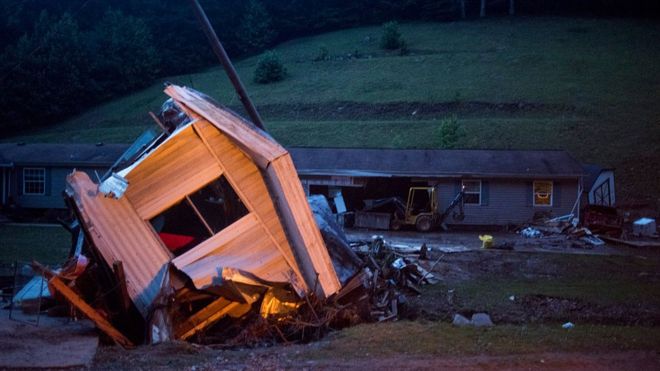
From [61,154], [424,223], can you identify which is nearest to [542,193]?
[424,223]

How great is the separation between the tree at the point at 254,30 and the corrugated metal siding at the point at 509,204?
52.5 m

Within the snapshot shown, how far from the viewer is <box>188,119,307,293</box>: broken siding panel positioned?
36.7 ft

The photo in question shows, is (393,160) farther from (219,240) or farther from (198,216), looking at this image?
(219,240)

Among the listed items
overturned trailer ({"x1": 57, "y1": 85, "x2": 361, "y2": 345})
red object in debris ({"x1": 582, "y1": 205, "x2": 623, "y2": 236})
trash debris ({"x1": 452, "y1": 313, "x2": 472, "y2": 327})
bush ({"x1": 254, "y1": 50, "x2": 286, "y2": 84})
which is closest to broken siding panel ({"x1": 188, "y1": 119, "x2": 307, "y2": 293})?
overturned trailer ({"x1": 57, "y1": 85, "x2": 361, "y2": 345})

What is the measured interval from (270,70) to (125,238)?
5432 centimetres

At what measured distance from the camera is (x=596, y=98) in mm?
50250

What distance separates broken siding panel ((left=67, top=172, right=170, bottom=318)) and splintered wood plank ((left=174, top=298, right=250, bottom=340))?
0.67 metres

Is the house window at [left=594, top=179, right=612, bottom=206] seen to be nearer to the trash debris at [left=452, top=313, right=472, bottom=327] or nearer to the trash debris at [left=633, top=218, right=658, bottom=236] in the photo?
the trash debris at [left=633, top=218, right=658, bottom=236]

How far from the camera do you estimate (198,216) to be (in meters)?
11.2

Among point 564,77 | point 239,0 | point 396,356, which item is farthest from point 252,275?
point 239,0

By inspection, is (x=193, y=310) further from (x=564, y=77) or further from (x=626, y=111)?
(x=564, y=77)

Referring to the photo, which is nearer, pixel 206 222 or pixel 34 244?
pixel 206 222

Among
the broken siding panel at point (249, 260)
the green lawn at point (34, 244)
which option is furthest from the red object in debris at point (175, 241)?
the green lawn at point (34, 244)

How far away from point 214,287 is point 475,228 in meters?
22.1
